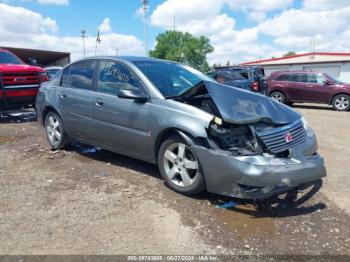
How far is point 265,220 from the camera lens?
3.92 metres

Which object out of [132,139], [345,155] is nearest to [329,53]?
[345,155]

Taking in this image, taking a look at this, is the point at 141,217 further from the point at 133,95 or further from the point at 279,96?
the point at 279,96

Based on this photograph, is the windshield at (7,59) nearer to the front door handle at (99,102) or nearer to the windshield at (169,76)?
the front door handle at (99,102)

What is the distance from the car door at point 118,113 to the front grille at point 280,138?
60.5 inches

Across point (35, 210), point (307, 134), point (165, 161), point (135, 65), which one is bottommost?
point (35, 210)

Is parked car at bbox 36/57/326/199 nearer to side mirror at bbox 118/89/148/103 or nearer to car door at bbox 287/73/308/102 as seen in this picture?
side mirror at bbox 118/89/148/103

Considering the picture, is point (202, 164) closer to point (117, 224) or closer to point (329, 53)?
point (117, 224)

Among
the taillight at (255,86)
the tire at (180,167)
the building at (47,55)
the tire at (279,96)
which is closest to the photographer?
the tire at (180,167)

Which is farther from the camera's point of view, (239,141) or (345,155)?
(345,155)

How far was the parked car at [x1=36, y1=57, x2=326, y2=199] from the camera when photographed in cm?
396

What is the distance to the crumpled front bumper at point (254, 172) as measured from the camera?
3830 millimetres

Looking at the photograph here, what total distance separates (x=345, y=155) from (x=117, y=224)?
181 inches

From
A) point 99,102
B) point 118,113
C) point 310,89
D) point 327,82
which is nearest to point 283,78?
point 310,89

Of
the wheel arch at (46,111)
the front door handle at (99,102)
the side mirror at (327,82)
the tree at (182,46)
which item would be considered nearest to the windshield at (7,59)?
the wheel arch at (46,111)
